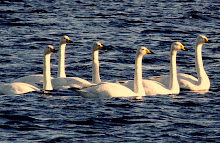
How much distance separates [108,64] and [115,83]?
609 centimetres

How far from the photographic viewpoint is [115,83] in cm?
1827

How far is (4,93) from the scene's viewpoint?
17.9m

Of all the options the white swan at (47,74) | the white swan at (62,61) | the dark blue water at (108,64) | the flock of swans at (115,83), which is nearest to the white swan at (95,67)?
the flock of swans at (115,83)

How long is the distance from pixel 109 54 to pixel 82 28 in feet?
18.4

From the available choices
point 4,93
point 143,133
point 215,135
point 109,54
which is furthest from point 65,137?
point 109,54

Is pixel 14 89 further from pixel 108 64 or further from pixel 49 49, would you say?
pixel 108 64

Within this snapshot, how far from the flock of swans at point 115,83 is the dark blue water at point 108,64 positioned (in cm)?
29

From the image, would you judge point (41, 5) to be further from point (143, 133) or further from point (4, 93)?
point (143, 133)

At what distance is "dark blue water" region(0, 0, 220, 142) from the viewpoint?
48.4 ft

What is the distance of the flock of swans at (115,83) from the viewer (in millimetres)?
17781

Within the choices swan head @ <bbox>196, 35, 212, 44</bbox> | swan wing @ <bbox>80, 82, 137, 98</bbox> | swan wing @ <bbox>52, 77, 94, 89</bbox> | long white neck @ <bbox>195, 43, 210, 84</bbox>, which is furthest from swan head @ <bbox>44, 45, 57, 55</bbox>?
swan head @ <bbox>196, 35, 212, 44</bbox>

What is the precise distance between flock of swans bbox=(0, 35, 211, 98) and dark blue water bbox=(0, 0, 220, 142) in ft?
0.96

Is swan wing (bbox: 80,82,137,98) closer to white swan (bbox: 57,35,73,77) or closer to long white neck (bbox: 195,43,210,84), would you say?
white swan (bbox: 57,35,73,77)

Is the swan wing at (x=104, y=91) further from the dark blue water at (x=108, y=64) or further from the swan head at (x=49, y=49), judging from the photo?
the swan head at (x=49, y=49)
